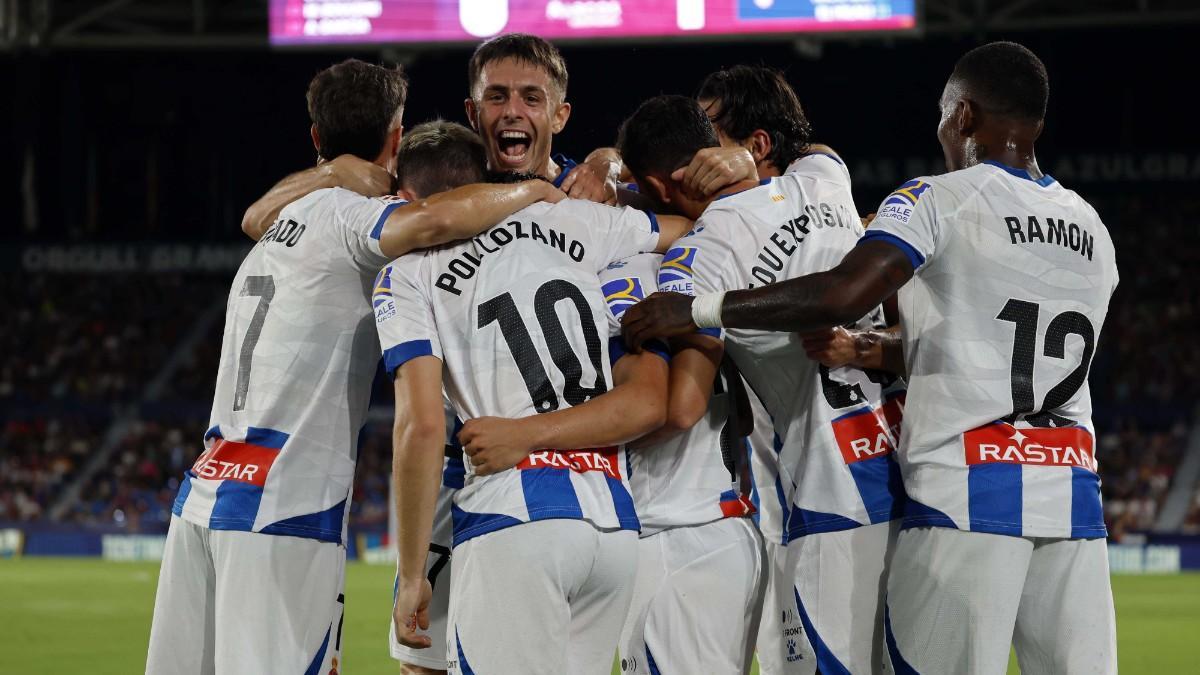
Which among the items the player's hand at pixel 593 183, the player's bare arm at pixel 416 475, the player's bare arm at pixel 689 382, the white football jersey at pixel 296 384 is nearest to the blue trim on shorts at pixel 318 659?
the white football jersey at pixel 296 384

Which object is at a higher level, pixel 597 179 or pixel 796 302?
pixel 597 179

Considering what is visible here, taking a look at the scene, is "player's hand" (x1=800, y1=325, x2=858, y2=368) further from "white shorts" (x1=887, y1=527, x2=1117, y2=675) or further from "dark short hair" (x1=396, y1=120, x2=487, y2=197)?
"dark short hair" (x1=396, y1=120, x2=487, y2=197)

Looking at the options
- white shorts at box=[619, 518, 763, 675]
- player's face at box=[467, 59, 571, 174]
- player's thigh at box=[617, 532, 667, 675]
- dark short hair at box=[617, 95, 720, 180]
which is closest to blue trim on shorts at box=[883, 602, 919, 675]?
white shorts at box=[619, 518, 763, 675]

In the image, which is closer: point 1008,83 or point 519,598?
point 519,598

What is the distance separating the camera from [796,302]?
376cm

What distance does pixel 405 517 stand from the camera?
142 inches

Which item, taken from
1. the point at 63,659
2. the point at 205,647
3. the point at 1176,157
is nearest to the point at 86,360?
the point at 63,659

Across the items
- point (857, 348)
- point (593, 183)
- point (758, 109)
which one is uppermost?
point (758, 109)

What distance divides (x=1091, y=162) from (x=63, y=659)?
20.8 metres

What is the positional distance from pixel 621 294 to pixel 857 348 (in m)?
0.75

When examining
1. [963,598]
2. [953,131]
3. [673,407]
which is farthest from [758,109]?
[963,598]

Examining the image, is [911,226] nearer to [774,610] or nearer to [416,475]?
[774,610]

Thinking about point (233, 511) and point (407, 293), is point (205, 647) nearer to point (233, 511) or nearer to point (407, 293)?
point (233, 511)

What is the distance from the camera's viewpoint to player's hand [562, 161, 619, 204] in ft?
14.8
